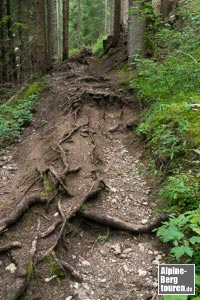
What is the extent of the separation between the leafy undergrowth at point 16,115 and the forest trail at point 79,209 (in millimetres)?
395

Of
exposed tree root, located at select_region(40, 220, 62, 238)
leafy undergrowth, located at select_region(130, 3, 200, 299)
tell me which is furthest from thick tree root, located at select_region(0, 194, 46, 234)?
leafy undergrowth, located at select_region(130, 3, 200, 299)

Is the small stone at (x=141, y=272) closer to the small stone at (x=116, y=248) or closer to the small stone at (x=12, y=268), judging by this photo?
the small stone at (x=116, y=248)

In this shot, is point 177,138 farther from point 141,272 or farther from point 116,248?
point 141,272

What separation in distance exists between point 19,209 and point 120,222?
5.12 feet

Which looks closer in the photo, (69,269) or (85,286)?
(85,286)

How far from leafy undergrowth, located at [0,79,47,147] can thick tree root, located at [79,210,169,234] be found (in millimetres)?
4416

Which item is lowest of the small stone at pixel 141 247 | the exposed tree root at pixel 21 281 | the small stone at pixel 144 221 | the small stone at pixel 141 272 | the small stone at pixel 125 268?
the small stone at pixel 125 268

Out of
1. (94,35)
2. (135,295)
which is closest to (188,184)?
(135,295)

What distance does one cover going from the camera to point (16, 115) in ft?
30.2

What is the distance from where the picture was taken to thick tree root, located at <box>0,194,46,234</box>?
14.1 feet

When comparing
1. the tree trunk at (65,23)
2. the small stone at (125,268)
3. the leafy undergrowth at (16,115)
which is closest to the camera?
the small stone at (125,268)

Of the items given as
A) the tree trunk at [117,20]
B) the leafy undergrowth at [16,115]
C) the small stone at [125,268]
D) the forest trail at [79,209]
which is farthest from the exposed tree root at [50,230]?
the tree trunk at [117,20]

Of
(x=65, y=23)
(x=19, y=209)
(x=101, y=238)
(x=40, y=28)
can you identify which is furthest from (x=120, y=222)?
(x=65, y=23)

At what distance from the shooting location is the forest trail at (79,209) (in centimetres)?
354
